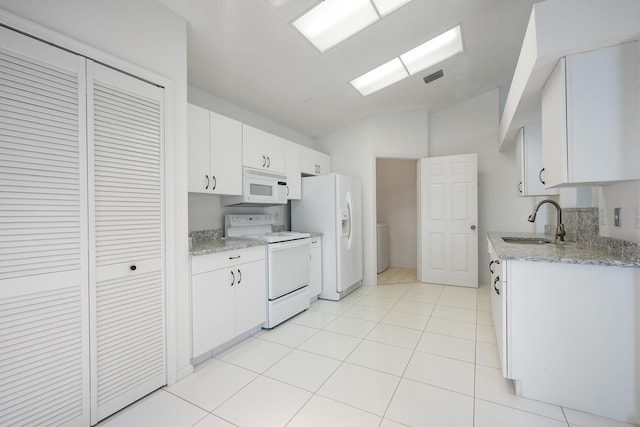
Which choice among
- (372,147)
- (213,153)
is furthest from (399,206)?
(213,153)

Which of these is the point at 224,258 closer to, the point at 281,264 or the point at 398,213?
the point at 281,264

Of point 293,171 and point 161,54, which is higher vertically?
point 161,54

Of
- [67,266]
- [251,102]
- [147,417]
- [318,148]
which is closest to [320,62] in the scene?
[251,102]

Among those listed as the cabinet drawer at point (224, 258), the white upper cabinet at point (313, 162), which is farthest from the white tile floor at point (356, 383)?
the white upper cabinet at point (313, 162)

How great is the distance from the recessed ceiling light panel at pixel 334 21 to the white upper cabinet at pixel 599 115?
153cm

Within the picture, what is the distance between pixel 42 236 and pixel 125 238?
1.20ft

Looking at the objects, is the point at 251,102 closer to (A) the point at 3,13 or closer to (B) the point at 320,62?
(B) the point at 320,62

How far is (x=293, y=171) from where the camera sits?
11.8 feet

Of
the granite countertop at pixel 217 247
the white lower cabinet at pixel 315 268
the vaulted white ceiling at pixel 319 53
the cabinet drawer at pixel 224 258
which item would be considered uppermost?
the vaulted white ceiling at pixel 319 53

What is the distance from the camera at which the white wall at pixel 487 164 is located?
4.16 m

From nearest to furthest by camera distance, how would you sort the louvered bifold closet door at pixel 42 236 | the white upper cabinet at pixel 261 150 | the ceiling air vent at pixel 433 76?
the louvered bifold closet door at pixel 42 236
the white upper cabinet at pixel 261 150
the ceiling air vent at pixel 433 76

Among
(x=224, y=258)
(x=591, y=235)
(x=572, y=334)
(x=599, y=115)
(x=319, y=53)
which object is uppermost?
(x=319, y=53)

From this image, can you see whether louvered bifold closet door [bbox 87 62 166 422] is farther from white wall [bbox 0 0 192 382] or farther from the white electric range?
the white electric range

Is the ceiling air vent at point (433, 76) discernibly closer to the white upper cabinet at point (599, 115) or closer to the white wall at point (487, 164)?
the white wall at point (487, 164)
